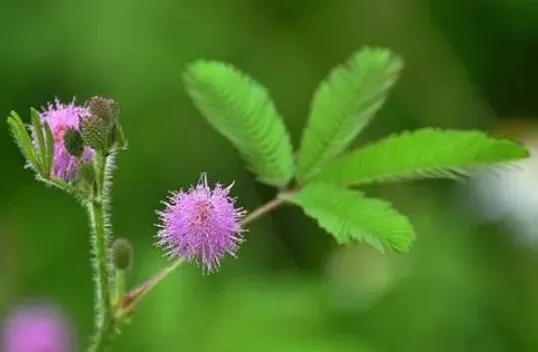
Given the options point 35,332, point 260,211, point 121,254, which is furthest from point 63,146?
point 35,332

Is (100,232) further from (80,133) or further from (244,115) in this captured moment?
(244,115)

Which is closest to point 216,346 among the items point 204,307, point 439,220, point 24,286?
point 204,307

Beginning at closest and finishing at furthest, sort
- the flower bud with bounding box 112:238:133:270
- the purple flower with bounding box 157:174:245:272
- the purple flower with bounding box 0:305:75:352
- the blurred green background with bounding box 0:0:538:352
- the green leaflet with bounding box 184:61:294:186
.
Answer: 1. the purple flower with bounding box 157:174:245:272
2. the flower bud with bounding box 112:238:133:270
3. the green leaflet with bounding box 184:61:294:186
4. the purple flower with bounding box 0:305:75:352
5. the blurred green background with bounding box 0:0:538:352

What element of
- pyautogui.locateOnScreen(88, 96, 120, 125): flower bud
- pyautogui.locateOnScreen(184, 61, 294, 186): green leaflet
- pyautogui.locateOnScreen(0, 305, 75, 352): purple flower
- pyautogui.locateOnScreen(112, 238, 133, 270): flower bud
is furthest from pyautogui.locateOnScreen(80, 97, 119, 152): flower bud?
pyautogui.locateOnScreen(0, 305, 75, 352): purple flower

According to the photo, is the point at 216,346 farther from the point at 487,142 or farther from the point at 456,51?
the point at 456,51

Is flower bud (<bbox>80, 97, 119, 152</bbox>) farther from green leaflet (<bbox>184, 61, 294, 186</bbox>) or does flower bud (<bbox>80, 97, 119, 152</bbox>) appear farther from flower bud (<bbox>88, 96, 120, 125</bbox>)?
green leaflet (<bbox>184, 61, 294, 186</bbox>)
